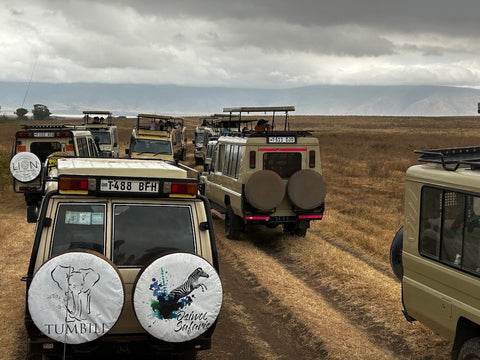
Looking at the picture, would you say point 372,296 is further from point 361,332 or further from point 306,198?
point 306,198

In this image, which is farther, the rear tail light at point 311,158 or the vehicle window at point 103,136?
the vehicle window at point 103,136

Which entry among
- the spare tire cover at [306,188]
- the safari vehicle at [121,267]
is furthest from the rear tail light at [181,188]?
the spare tire cover at [306,188]

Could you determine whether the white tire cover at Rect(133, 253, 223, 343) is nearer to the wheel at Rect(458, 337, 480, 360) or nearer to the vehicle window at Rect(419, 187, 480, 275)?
the vehicle window at Rect(419, 187, 480, 275)

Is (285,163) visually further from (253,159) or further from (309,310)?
(309,310)

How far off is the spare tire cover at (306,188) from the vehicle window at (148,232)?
23.3 feet

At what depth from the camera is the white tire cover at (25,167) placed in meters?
15.4

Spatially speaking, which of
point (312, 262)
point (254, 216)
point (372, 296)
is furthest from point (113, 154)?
point (372, 296)

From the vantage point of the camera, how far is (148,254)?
18.6 ft

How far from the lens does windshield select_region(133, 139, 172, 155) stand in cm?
2427

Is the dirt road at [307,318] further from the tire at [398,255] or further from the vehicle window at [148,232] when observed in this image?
the vehicle window at [148,232]

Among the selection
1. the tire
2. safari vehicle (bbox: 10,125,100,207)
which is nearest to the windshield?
safari vehicle (bbox: 10,125,100,207)

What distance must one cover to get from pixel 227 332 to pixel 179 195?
272 centimetres

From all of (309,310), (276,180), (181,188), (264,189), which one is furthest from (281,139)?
(181,188)

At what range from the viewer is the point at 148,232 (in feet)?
19.0
